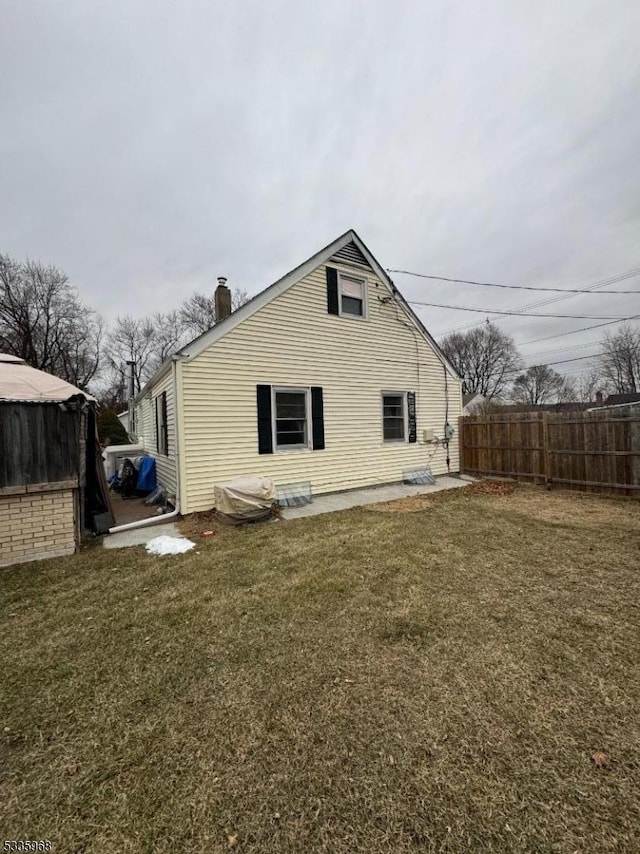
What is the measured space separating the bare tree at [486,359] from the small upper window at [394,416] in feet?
111

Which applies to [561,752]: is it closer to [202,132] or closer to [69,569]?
[69,569]

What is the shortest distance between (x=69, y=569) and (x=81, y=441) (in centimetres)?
194

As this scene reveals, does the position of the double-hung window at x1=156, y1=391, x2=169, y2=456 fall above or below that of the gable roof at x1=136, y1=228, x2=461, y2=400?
below

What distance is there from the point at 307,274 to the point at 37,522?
23.2 ft

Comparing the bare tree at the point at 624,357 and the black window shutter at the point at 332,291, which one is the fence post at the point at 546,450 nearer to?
the black window shutter at the point at 332,291

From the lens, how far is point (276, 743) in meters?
1.87

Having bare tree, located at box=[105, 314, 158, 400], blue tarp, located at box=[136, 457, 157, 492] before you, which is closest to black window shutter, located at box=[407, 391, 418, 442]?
blue tarp, located at box=[136, 457, 157, 492]

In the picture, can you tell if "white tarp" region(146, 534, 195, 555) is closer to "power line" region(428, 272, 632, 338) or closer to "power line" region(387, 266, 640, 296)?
"power line" region(387, 266, 640, 296)

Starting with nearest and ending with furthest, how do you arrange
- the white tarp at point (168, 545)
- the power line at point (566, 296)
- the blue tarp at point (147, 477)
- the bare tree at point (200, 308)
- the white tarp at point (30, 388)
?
1. the white tarp at point (30, 388)
2. the white tarp at point (168, 545)
3. the blue tarp at point (147, 477)
4. the power line at point (566, 296)
5. the bare tree at point (200, 308)

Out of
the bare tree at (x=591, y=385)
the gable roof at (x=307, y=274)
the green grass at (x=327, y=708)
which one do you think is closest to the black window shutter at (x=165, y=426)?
the gable roof at (x=307, y=274)

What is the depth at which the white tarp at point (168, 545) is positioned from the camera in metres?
5.04

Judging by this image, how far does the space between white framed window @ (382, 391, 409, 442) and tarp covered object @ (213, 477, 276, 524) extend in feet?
14.5

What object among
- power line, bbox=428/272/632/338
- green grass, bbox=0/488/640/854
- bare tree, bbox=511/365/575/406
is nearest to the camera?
green grass, bbox=0/488/640/854

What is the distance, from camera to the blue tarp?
934 centimetres
